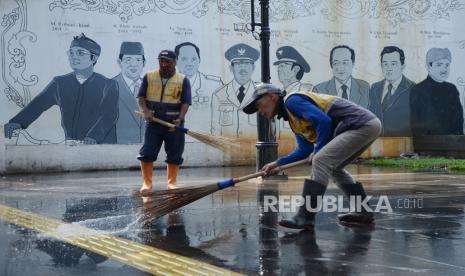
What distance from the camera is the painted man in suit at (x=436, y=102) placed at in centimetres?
1781

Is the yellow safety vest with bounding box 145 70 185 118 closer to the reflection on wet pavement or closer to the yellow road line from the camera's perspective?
the reflection on wet pavement

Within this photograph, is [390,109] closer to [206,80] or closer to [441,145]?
[441,145]

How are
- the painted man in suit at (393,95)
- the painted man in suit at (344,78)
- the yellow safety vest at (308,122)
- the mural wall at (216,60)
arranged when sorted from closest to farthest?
the yellow safety vest at (308,122) < the mural wall at (216,60) < the painted man in suit at (344,78) < the painted man in suit at (393,95)

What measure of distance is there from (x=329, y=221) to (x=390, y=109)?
11732 millimetres

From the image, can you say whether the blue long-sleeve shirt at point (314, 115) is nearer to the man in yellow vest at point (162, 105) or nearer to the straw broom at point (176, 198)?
the straw broom at point (176, 198)

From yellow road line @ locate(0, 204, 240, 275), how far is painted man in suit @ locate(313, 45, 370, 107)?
454 inches

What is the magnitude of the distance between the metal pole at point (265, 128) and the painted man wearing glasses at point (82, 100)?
16.4 feet

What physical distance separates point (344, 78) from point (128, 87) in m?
5.65

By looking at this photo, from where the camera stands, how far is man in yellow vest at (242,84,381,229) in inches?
220

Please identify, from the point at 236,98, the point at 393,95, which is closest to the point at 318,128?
the point at 236,98

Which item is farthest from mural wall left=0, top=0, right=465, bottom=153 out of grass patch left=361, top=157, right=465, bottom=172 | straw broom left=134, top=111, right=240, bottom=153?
straw broom left=134, top=111, right=240, bottom=153

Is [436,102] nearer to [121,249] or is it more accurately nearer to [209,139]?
[209,139]

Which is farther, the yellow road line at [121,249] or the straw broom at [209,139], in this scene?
the straw broom at [209,139]

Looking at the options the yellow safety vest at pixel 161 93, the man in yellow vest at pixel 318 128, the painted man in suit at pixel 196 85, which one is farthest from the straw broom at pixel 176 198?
the painted man in suit at pixel 196 85
